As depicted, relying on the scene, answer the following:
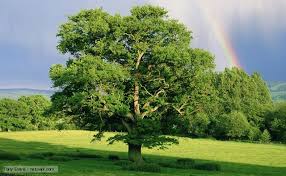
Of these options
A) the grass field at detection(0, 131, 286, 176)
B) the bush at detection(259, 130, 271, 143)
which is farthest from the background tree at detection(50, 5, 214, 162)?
the bush at detection(259, 130, 271, 143)

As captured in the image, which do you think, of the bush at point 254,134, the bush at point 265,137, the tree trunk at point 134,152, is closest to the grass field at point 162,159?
the tree trunk at point 134,152

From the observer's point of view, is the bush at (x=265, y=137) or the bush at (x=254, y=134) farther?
the bush at (x=254, y=134)

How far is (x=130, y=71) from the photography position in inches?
2172

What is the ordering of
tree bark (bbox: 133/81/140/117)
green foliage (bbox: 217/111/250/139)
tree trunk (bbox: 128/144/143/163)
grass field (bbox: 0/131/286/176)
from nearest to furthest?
1. grass field (bbox: 0/131/286/176)
2. tree bark (bbox: 133/81/140/117)
3. tree trunk (bbox: 128/144/143/163)
4. green foliage (bbox: 217/111/250/139)

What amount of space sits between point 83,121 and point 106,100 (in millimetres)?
8695

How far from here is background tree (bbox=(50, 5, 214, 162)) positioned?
51531 mm

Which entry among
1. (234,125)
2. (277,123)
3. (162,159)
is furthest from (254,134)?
(162,159)

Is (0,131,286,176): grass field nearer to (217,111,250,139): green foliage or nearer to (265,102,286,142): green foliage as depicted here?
(217,111,250,139): green foliage

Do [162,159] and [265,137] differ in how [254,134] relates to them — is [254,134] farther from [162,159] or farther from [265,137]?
[162,159]

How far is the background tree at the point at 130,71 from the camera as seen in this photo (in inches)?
2029

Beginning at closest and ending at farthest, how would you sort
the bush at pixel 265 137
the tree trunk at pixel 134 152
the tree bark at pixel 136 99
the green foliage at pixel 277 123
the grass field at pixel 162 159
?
1. the grass field at pixel 162 159
2. the tree bark at pixel 136 99
3. the tree trunk at pixel 134 152
4. the bush at pixel 265 137
5. the green foliage at pixel 277 123

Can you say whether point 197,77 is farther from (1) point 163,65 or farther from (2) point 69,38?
(2) point 69,38

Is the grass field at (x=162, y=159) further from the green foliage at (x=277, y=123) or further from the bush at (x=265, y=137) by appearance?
the green foliage at (x=277, y=123)

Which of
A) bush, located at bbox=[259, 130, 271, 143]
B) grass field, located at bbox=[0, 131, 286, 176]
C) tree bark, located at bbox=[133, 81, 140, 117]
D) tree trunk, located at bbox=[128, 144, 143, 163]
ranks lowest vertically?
grass field, located at bbox=[0, 131, 286, 176]
